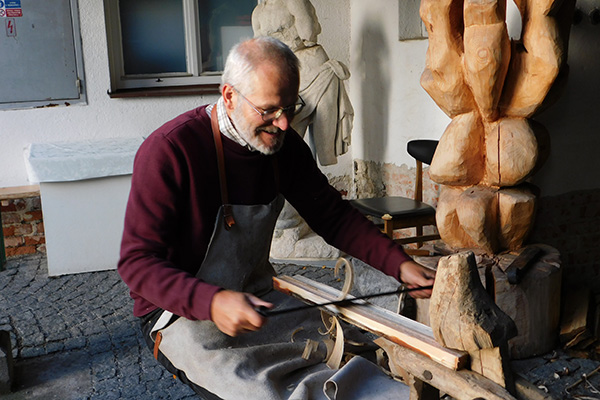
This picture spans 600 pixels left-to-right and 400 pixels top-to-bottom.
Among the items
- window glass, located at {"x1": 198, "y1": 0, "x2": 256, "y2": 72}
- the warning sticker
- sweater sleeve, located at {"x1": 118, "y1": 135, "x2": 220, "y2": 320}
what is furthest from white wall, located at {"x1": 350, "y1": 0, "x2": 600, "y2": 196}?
the warning sticker

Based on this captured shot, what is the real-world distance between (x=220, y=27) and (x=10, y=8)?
75.1 inches

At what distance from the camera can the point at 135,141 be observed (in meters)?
5.64

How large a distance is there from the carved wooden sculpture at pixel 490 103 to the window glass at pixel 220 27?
10.8 feet

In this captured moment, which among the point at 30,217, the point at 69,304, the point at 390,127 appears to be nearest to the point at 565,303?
the point at 390,127

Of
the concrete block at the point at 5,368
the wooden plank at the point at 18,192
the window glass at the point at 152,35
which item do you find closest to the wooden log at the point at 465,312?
the concrete block at the point at 5,368

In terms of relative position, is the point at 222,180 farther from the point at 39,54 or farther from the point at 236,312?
the point at 39,54

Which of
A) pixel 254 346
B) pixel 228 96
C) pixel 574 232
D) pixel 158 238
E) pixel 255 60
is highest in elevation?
pixel 255 60

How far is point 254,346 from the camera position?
2.03 meters

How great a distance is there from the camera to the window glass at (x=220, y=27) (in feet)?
20.2

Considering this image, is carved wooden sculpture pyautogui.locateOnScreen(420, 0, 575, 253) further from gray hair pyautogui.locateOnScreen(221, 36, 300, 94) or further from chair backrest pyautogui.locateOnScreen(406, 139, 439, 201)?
gray hair pyautogui.locateOnScreen(221, 36, 300, 94)

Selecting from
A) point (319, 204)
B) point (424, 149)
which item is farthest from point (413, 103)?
point (319, 204)

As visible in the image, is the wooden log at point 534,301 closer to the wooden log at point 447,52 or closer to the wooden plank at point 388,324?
the wooden log at point 447,52

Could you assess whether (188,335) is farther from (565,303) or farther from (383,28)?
(383,28)

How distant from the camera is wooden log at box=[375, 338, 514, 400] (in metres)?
1.42
